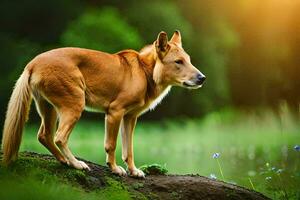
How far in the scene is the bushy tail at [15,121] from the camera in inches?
256

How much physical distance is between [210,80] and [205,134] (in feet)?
24.1

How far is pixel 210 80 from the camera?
27.8 m

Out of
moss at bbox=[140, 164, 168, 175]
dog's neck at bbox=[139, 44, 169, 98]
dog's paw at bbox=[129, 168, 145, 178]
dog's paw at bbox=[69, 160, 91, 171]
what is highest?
dog's neck at bbox=[139, 44, 169, 98]

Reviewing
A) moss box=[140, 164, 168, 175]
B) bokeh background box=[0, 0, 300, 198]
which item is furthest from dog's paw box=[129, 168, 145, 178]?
bokeh background box=[0, 0, 300, 198]

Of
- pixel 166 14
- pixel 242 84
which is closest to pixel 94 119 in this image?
pixel 166 14

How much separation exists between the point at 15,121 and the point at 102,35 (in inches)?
627

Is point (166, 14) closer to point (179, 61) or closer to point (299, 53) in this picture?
point (299, 53)

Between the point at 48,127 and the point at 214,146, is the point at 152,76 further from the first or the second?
the point at 214,146

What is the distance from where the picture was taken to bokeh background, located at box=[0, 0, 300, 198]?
16281 millimetres

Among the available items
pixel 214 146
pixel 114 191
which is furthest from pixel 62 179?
pixel 214 146

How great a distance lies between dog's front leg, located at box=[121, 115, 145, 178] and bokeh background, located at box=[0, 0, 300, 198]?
7.83ft

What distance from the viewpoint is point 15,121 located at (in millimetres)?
6547

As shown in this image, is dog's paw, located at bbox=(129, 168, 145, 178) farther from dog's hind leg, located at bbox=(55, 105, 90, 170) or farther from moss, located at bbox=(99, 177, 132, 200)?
dog's hind leg, located at bbox=(55, 105, 90, 170)

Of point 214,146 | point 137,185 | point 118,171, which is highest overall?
point 214,146
